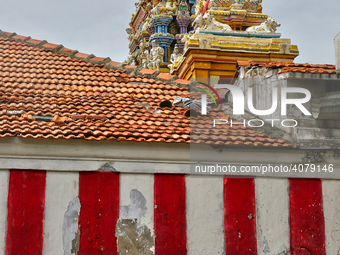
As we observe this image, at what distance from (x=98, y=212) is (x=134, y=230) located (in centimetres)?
65

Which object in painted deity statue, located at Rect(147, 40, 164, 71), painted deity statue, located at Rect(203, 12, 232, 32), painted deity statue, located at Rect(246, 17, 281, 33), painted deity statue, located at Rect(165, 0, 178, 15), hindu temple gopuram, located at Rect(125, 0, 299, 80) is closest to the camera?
hindu temple gopuram, located at Rect(125, 0, 299, 80)

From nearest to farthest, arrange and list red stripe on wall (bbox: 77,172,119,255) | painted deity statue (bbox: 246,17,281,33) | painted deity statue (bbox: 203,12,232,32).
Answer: red stripe on wall (bbox: 77,172,119,255) < painted deity statue (bbox: 203,12,232,32) < painted deity statue (bbox: 246,17,281,33)

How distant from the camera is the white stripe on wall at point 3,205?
663cm

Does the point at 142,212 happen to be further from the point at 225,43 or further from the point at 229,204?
the point at 225,43

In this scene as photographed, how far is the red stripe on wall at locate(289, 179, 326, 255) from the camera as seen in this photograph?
23.8ft

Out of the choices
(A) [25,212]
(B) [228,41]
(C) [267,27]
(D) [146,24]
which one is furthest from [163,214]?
(D) [146,24]

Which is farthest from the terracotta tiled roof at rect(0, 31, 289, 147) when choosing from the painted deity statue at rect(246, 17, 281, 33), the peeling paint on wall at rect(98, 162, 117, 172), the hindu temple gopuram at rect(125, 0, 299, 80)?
the painted deity statue at rect(246, 17, 281, 33)

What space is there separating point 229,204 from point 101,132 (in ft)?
8.02

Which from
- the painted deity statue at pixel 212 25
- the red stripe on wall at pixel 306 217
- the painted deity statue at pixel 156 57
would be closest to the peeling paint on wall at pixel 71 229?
the red stripe on wall at pixel 306 217

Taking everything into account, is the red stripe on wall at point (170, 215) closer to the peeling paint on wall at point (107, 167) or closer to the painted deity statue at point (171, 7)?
the peeling paint on wall at point (107, 167)

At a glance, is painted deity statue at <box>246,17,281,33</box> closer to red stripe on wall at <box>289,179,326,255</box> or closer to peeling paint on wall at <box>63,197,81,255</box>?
red stripe on wall at <box>289,179,326,255</box>

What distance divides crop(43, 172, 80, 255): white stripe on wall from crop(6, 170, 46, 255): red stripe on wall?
3.6 inches

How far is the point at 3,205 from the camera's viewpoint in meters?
6.70

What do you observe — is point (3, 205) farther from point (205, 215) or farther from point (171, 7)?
point (171, 7)
